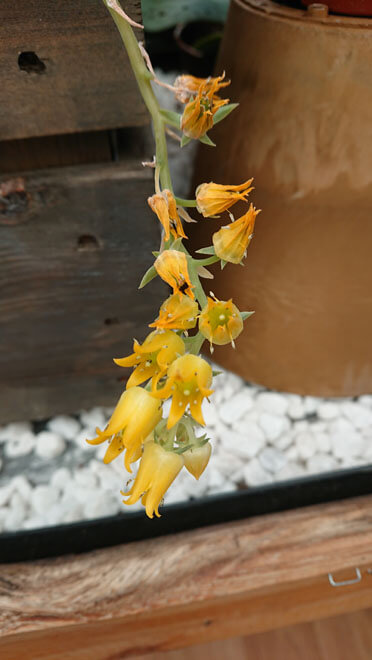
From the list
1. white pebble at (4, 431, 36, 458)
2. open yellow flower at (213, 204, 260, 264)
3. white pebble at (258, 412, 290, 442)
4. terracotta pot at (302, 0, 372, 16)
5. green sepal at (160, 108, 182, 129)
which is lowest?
white pebble at (4, 431, 36, 458)

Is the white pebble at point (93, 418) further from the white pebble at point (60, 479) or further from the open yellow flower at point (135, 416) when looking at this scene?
the open yellow flower at point (135, 416)

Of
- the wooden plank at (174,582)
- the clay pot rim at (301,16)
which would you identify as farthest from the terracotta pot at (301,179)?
the wooden plank at (174,582)

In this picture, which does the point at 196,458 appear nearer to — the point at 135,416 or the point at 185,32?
the point at 135,416

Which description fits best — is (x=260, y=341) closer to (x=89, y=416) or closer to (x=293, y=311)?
(x=293, y=311)

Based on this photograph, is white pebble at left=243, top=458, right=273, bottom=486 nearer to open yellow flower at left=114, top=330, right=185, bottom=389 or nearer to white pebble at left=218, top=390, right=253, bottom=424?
white pebble at left=218, top=390, right=253, bottom=424

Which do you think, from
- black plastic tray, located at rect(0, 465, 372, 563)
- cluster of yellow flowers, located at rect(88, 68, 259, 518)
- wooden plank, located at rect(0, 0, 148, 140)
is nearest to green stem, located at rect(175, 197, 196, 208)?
cluster of yellow flowers, located at rect(88, 68, 259, 518)

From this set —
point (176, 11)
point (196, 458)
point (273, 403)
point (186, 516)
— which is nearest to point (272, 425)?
point (273, 403)

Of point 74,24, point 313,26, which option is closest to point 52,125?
point 74,24
